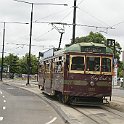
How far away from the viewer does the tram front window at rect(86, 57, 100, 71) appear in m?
22.6

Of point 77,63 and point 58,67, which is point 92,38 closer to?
point 58,67

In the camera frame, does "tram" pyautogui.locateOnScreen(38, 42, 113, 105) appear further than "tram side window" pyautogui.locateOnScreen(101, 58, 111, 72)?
No

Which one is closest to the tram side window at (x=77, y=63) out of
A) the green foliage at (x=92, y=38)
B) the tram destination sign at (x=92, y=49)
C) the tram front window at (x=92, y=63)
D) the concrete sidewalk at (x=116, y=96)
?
the tram front window at (x=92, y=63)

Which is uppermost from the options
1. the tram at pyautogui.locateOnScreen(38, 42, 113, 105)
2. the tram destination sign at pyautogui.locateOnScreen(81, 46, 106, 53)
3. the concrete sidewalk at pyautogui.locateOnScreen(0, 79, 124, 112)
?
the tram destination sign at pyautogui.locateOnScreen(81, 46, 106, 53)

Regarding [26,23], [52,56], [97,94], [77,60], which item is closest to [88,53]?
[77,60]

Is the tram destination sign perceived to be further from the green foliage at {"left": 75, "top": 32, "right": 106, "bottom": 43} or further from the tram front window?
the green foliage at {"left": 75, "top": 32, "right": 106, "bottom": 43}

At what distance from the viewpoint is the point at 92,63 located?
74.5 feet

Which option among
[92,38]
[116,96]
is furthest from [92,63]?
[92,38]

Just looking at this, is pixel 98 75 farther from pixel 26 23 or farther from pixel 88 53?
pixel 26 23

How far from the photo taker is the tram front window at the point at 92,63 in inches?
891

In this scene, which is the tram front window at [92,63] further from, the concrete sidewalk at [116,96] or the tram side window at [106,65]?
the concrete sidewalk at [116,96]

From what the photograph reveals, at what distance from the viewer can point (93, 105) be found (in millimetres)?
23000

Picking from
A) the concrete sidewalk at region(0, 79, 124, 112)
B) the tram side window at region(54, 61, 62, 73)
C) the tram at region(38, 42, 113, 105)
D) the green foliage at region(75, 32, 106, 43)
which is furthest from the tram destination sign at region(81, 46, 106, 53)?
the green foliage at region(75, 32, 106, 43)

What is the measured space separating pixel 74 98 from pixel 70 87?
0.87 meters
